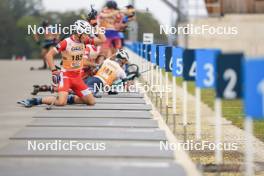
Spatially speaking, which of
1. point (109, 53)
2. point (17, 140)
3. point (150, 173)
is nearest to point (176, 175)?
point (150, 173)

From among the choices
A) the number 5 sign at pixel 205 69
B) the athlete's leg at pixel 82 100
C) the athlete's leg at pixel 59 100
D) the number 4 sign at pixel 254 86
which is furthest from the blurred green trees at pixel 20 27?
the number 4 sign at pixel 254 86

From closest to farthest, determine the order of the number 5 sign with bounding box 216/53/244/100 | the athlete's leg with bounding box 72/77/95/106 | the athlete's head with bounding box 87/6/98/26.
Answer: the number 5 sign with bounding box 216/53/244/100, the athlete's leg with bounding box 72/77/95/106, the athlete's head with bounding box 87/6/98/26

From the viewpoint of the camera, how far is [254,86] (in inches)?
240

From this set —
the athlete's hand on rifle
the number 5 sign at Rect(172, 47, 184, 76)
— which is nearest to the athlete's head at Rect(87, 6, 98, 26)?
the athlete's hand on rifle

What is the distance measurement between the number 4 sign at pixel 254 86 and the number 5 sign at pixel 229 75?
1.45 feet

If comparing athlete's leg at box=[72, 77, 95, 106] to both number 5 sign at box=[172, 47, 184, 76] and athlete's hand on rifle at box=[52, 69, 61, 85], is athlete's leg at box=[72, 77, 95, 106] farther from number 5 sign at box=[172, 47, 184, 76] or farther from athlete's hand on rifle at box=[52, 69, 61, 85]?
number 5 sign at box=[172, 47, 184, 76]

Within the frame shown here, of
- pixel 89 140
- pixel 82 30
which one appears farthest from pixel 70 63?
pixel 89 140

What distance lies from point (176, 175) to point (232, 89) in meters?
1.23

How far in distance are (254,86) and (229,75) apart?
0.56m

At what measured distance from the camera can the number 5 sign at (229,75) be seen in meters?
6.61

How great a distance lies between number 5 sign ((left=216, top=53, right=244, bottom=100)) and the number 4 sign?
441mm

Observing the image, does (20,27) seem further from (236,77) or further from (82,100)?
(236,77)

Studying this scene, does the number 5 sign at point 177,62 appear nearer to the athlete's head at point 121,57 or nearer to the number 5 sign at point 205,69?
the number 5 sign at point 205,69

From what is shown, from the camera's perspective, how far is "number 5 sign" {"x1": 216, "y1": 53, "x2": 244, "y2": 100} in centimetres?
661
